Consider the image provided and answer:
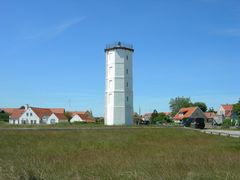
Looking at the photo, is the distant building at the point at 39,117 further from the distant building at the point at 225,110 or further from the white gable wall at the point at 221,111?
the white gable wall at the point at 221,111

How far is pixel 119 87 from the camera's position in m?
73.7

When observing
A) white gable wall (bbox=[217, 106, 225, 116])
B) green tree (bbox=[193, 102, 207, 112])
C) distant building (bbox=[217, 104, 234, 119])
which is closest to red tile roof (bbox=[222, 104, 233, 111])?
distant building (bbox=[217, 104, 234, 119])

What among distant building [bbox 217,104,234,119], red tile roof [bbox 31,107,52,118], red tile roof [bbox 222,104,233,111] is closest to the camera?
red tile roof [bbox 31,107,52,118]

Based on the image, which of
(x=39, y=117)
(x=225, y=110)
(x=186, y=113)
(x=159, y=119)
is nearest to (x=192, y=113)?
(x=186, y=113)

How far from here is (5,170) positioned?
9320mm

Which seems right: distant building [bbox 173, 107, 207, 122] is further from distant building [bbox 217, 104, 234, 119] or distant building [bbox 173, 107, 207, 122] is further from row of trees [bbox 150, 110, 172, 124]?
distant building [bbox 217, 104, 234, 119]

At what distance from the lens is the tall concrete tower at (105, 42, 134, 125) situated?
2889 inches

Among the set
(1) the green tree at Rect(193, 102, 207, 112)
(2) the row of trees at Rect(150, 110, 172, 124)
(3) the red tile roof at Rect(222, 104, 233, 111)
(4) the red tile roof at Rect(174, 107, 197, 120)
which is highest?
(1) the green tree at Rect(193, 102, 207, 112)

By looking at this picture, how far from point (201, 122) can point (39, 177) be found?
184 ft

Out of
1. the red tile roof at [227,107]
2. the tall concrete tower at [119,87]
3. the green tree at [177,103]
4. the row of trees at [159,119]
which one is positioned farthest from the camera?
A: the green tree at [177,103]

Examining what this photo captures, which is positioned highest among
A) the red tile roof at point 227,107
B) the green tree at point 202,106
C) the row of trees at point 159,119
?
the green tree at point 202,106

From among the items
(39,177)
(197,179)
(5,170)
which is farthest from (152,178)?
(5,170)

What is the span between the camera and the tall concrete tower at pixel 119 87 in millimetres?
73375

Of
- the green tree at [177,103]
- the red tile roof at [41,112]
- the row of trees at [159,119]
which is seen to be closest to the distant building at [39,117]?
the red tile roof at [41,112]
